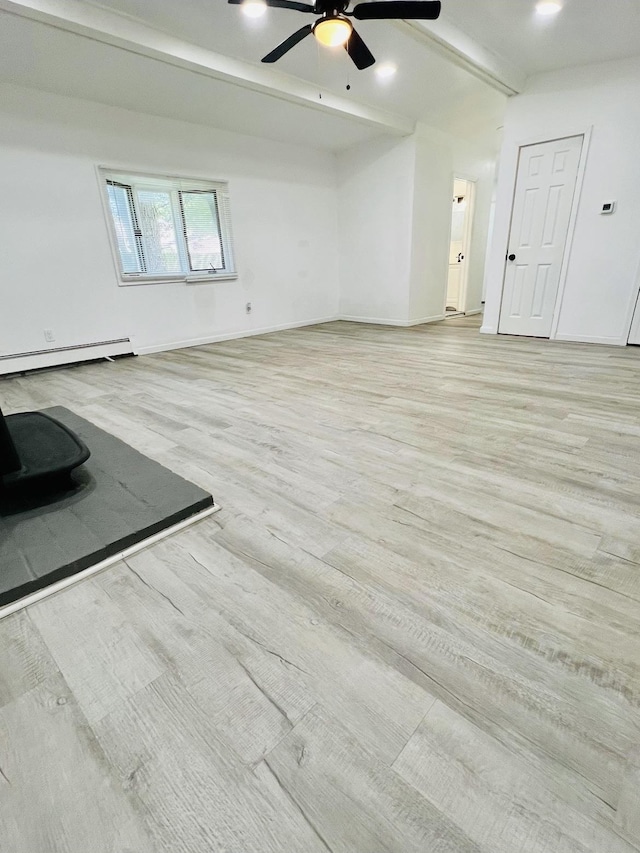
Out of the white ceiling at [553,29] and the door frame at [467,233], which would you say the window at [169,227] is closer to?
the white ceiling at [553,29]

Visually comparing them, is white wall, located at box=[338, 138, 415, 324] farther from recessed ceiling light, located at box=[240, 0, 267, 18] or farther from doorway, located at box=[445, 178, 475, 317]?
recessed ceiling light, located at box=[240, 0, 267, 18]

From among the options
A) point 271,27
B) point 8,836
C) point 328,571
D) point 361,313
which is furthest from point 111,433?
point 361,313

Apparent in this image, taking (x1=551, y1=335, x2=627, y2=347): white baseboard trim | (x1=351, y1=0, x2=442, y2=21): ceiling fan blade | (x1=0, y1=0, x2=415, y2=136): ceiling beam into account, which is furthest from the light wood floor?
(x1=551, y1=335, x2=627, y2=347): white baseboard trim

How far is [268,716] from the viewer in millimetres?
854

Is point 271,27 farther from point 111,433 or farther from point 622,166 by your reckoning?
point 622,166

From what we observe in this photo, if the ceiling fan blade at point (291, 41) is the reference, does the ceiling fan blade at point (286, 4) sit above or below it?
above

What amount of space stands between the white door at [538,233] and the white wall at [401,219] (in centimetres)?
143

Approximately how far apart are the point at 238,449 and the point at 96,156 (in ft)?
13.2

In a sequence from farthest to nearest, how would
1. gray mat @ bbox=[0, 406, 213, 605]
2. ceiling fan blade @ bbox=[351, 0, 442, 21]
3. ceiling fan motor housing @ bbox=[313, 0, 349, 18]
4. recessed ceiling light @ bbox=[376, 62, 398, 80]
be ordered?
recessed ceiling light @ bbox=[376, 62, 398, 80] < ceiling fan motor housing @ bbox=[313, 0, 349, 18] < ceiling fan blade @ bbox=[351, 0, 442, 21] < gray mat @ bbox=[0, 406, 213, 605]

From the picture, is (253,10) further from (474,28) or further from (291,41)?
(474,28)

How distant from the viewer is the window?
4504mm

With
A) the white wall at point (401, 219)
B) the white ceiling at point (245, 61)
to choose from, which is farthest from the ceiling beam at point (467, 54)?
the white wall at point (401, 219)

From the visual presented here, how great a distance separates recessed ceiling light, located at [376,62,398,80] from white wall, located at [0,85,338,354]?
2064mm

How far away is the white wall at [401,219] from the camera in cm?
569
